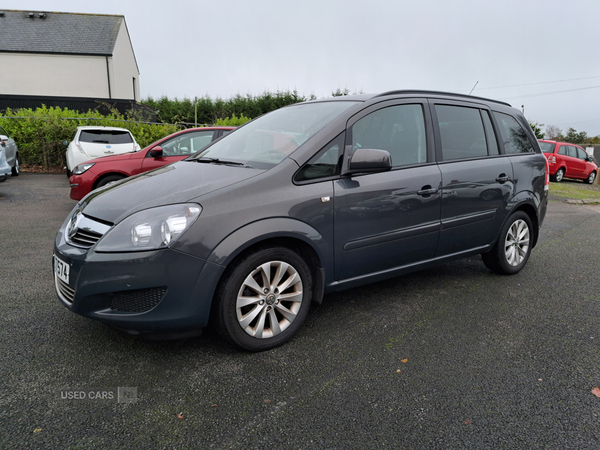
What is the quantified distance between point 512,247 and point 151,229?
12.1ft

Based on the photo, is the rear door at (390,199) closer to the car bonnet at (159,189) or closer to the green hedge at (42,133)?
the car bonnet at (159,189)

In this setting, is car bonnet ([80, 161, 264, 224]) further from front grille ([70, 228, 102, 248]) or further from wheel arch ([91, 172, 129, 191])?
wheel arch ([91, 172, 129, 191])

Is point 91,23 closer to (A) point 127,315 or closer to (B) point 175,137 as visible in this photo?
(B) point 175,137

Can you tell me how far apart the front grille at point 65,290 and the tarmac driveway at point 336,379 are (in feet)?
1.19

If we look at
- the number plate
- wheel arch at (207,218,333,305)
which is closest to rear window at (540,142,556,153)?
wheel arch at (207,218,333,305)

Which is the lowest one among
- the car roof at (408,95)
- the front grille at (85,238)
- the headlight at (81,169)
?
the front grille at (85,238)

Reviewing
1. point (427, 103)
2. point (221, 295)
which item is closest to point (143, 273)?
point (221, 295)

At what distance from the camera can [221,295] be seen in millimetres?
2721

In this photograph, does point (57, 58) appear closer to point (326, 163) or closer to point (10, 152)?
point (10, 152)

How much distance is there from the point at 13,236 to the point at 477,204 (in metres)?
5.79

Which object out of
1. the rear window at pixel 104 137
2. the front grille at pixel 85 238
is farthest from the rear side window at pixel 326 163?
the rear window at pixel 104 137

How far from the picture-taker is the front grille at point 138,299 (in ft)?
8.48

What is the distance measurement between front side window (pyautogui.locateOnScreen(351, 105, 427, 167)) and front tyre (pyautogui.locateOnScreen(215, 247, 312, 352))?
1.09 meters

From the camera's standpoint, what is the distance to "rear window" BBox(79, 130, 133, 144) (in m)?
11.3
